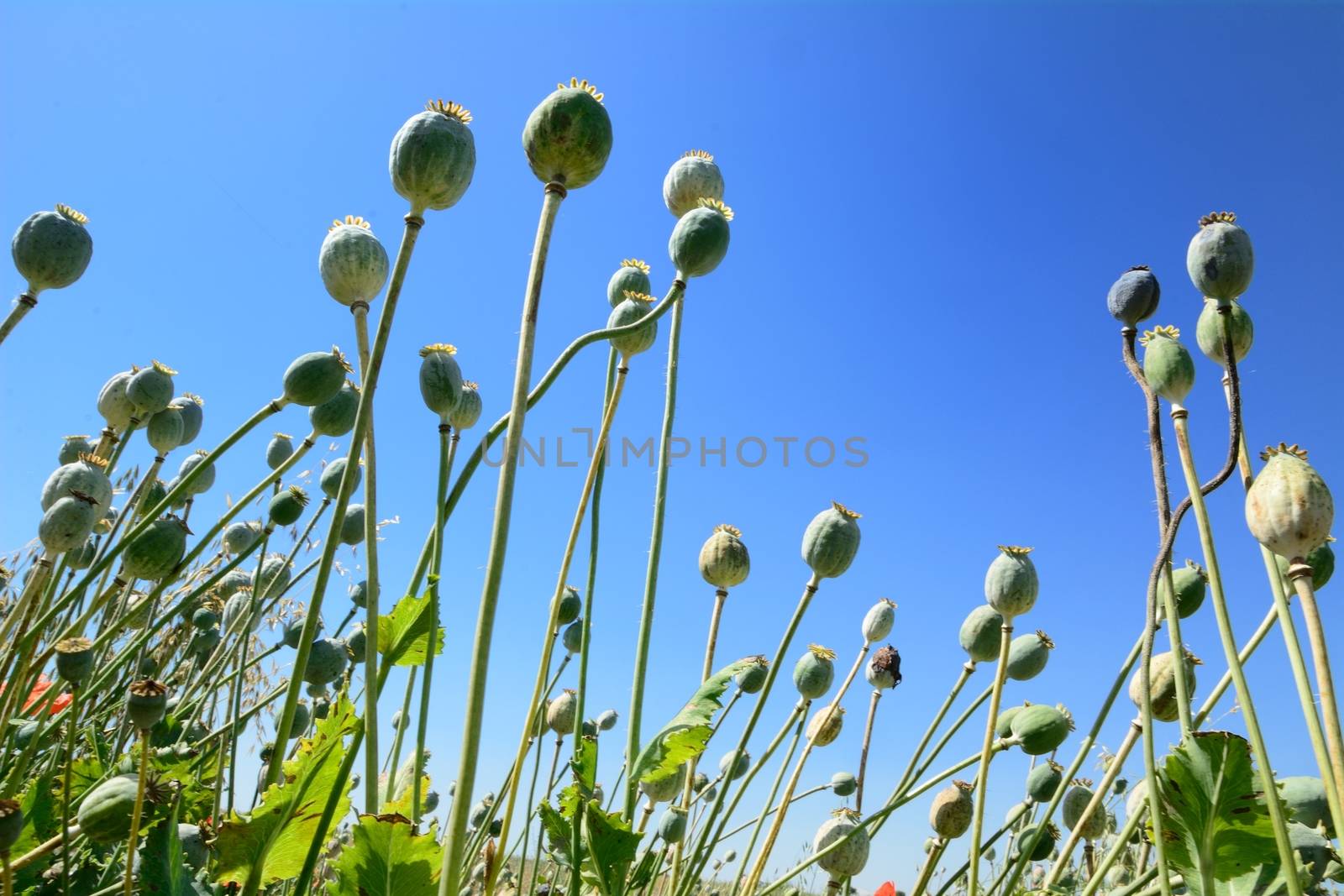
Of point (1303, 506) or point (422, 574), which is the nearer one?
point (1303, 506)

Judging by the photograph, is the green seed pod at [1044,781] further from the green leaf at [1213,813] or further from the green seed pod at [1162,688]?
the green leaf at [1213,813]

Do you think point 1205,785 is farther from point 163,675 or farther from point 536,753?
point 163,675

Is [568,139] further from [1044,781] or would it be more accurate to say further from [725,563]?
[1044,781]

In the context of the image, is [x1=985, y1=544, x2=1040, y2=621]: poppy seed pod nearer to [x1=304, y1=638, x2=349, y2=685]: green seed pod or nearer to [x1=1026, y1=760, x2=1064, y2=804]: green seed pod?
[x1=1026, y1=760, x2=1064, y2=804]: green seed pod

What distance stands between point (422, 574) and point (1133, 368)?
→ 1.20 m

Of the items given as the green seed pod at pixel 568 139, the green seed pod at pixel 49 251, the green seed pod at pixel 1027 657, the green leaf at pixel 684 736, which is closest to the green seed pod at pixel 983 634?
the green seed pod at pixel 1027 657

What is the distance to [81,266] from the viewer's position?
6.89 feet

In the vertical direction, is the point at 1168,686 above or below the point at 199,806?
above

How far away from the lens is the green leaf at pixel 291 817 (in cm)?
129

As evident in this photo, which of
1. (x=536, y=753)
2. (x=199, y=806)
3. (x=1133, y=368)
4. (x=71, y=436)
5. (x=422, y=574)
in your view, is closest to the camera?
(x=1133, y=368)

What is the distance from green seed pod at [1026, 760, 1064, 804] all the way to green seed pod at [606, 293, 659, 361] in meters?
1.41

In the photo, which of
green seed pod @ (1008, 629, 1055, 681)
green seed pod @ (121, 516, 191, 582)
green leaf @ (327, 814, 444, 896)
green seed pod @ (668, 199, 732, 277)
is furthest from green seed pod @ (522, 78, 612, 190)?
green seed pod @ (1008, 629, 1055, 681)

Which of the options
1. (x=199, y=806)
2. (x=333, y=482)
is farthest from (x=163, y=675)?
(x=199, y=806)

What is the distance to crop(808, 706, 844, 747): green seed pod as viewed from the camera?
7.32ft
